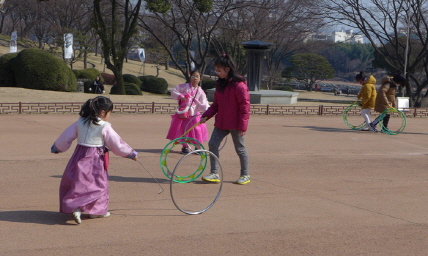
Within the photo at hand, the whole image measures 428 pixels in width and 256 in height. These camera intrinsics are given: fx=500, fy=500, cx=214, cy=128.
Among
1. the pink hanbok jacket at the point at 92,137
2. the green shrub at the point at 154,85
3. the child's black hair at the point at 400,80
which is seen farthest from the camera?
the green shrub at the point at 154,85

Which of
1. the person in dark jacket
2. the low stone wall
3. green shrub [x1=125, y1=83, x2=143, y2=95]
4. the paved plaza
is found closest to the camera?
the paved plaza

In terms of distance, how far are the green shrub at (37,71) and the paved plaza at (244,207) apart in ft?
46.1

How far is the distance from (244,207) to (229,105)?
1547 mm

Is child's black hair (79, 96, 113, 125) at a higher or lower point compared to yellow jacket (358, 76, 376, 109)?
lower

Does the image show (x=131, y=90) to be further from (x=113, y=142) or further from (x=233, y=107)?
(x=113, y=142)

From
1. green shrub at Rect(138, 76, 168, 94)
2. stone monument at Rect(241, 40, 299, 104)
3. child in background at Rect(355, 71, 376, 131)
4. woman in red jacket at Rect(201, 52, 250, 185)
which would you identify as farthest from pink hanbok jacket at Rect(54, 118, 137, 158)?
green shrub at Rect(138, 76, 168, 94)

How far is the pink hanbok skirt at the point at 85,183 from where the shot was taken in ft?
16.1

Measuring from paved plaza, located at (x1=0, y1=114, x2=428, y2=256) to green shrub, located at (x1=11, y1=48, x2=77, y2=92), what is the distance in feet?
46.1

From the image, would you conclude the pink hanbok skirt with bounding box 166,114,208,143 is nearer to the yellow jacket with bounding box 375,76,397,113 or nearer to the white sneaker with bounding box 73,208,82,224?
the white sneaker with bounding box 73,208,82,224

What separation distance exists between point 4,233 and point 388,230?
3.78 metres

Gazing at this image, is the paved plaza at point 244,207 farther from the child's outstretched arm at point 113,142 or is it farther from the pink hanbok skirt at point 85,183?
the child's outstretched arm at point 113,142

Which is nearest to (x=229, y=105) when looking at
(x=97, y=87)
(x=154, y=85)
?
(x=97, y=87)

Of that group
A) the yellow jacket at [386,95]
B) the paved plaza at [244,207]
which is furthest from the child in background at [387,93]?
the paved plaza at [244,207]

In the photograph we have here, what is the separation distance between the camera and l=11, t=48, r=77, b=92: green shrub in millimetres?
24391
